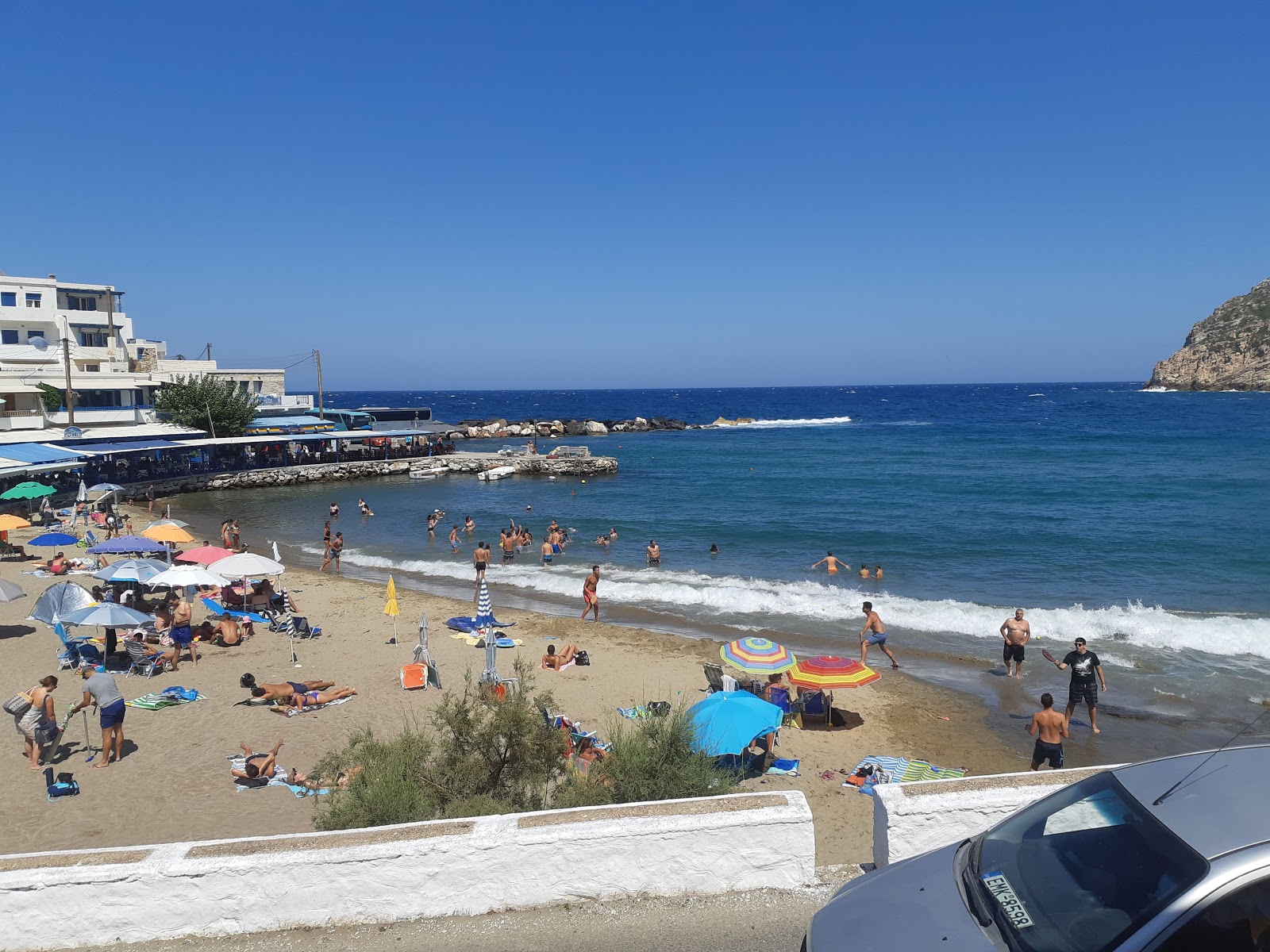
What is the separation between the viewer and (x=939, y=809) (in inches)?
214

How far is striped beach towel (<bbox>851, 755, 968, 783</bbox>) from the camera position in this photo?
9.99 metres

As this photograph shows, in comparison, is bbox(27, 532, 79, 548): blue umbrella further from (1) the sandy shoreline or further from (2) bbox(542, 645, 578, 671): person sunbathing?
(2) bbox(542, 645, 578, 671): person sunbathing

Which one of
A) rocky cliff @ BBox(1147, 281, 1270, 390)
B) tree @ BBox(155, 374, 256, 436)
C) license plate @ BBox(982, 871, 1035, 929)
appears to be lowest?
license plate @ BBox(982, 871, 1035, 929)

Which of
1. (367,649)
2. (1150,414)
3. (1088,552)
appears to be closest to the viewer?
(367,649)

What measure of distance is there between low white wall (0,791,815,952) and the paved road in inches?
3.0

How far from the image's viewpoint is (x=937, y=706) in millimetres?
13602

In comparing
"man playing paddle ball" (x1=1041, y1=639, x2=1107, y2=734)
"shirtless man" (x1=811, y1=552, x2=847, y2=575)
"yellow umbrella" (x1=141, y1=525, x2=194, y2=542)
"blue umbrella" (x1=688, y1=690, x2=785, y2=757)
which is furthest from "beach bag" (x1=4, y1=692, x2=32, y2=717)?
"shirtless man" (x1=811, y1=552, x2=847, y2=575)

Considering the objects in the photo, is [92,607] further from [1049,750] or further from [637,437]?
[637,437]

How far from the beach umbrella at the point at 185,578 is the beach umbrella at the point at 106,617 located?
2.04 metres

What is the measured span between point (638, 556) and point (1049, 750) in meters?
17.7

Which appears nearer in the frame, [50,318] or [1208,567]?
[1208,567]

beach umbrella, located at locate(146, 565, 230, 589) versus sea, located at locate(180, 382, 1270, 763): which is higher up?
beach umbrella, located at locate(146, 565, 230, 589)

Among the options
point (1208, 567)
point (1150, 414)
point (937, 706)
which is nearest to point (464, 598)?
point (937, 706)

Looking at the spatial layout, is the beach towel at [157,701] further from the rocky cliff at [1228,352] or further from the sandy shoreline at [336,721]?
the rocky cliff at [1228,352]
